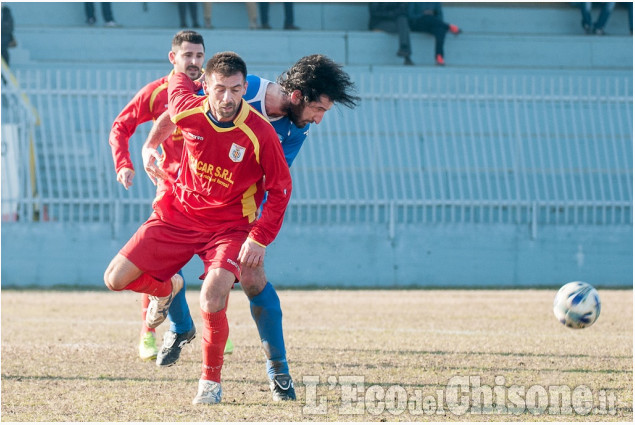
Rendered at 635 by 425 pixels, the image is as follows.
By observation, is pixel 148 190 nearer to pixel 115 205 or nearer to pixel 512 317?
pixel 115 205

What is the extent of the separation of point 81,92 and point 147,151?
8617 mm

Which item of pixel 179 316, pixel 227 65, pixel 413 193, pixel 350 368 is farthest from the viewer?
pixel 413 193

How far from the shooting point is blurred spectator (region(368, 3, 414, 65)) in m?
17.5

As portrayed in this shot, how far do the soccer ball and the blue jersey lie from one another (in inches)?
90.8

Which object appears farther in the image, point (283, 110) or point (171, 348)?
point (171, 348)

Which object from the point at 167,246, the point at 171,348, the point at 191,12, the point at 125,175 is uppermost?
the point at 191,12

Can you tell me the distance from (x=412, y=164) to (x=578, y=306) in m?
8.76

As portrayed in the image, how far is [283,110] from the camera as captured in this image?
5844mm

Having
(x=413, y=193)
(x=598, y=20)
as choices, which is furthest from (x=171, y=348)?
(x=598, y=20)

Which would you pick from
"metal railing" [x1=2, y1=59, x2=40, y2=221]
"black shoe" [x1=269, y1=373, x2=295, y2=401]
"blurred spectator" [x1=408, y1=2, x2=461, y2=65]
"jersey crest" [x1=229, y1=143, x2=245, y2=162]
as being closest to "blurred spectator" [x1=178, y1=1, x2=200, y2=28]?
"blurred spectator" [x1=408, y1=2, x2=461, y2=65]

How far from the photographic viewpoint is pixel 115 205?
14.2 m

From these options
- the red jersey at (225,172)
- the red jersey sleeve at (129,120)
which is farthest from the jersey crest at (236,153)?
the red jersey sleeve at (129,120)

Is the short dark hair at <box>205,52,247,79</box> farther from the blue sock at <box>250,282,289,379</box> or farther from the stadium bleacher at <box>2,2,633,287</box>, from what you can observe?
the stadium bleacher at <box>2,2,633,287</box>

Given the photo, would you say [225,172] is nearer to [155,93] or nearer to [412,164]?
[155,93]
